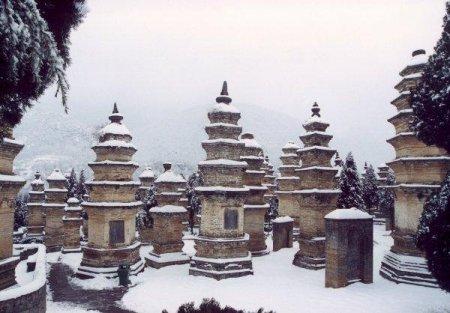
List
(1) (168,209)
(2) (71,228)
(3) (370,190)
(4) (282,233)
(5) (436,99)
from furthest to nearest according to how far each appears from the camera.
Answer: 1. (3) (370,190)
2. (2) (71,228)
3. (4) (282,233)
4. (1) (168,209)
5. (5) (436,99)

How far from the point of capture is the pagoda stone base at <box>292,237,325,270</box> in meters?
21.7

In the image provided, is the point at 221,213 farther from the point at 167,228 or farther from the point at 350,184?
the point at 350,184

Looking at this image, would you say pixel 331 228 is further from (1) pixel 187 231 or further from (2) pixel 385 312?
(1) pixel 187 231

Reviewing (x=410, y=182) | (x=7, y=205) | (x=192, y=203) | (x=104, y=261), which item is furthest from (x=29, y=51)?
(x=192, y=203)

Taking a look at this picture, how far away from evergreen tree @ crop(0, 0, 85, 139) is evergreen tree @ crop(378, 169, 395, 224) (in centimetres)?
3873

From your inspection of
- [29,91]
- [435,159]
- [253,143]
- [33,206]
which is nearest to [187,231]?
[33,206]

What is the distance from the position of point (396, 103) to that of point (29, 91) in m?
18.3

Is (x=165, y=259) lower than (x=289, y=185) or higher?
lower

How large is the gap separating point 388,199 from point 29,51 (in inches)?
1814

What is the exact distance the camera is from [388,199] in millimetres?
45094

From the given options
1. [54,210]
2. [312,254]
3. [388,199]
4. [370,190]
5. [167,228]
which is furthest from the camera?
[370,190]

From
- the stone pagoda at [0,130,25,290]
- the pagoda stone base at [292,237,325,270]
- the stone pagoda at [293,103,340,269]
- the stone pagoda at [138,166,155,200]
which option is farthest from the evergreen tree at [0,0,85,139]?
the stone pagoda at [138,166,155,200]

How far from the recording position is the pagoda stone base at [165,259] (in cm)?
2403

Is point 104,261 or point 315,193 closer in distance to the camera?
point 104,261
